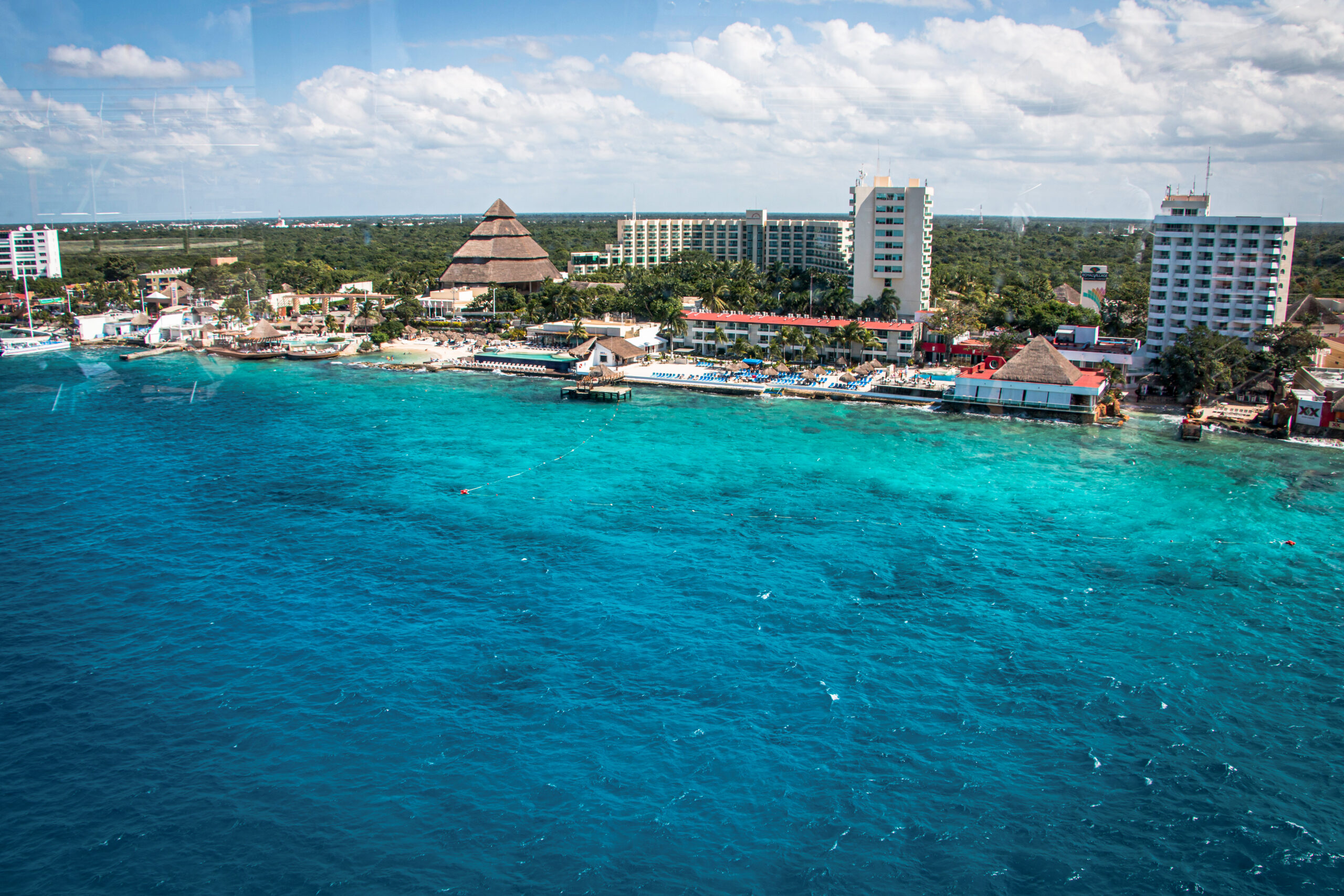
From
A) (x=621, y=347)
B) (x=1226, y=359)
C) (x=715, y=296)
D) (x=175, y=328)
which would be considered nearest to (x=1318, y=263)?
(x=1226, y=359)

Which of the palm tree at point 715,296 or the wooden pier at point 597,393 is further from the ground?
the palm tree at point 715,296

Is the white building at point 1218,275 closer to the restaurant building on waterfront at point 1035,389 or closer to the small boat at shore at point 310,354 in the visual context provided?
the restaurant building on waterfront at point 1035,389

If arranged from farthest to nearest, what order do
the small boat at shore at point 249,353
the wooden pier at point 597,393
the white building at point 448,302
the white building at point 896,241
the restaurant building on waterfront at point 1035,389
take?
1. the white building at point 448,302
2. the small boat at shore at point 249,353
3. the white building at point 896,241
4. the wooden pier at point 597,393
5. the restaurant building on waterfront at point 1035,389

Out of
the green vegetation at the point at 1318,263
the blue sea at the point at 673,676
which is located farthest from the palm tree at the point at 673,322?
the green vegetation at the point at 1318,263

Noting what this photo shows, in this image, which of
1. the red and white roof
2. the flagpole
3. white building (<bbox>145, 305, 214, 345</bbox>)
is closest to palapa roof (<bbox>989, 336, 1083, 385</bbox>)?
the red and white roof

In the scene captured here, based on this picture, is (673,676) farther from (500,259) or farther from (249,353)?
(500,259)

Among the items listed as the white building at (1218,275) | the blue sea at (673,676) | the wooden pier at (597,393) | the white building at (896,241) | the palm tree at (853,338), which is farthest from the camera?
the white building at (896,241)
